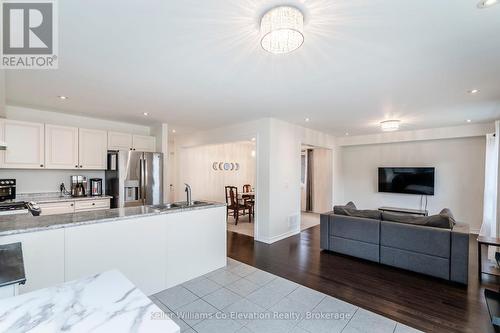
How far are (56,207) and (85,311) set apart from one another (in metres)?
3.86

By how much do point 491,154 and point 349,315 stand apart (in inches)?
156

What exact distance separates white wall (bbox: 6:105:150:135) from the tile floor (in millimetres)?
3693

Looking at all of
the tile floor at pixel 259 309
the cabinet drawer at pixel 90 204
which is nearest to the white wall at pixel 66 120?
the cabinet drawer at pixel 90 204

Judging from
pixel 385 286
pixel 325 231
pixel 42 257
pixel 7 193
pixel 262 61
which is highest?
pixel 262 61

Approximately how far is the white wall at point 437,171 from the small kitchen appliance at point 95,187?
22.3ft

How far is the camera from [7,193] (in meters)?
3.73

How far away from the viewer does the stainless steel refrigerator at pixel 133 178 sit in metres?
4.45

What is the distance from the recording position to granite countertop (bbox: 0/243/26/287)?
113 cm

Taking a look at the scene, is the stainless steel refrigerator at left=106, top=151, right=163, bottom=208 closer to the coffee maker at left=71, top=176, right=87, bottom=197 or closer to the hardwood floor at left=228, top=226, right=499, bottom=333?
the coffee maker at left=71, top=176, right=87, bottom=197

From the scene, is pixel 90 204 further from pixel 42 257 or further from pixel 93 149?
pixel 42 257

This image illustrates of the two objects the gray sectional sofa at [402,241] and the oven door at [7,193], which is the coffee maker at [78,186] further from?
the gray sectional sofa at [402,241]

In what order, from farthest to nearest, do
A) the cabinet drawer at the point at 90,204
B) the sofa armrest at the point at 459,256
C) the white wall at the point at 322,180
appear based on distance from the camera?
the white wall at the point at 322,180 → the cabinet drawer at the point at 90,204 → the sofa armrest at the point at 459,256

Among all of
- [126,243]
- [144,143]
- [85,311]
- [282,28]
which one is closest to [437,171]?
[282,28]

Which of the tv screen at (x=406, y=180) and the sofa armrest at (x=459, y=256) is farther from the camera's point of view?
the tv screen at (x=406, y=180)
